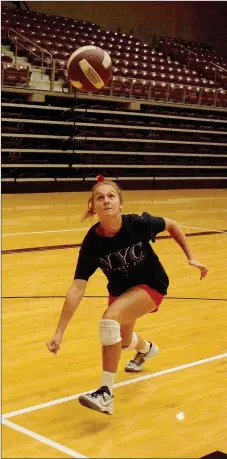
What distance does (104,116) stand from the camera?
49.8ft

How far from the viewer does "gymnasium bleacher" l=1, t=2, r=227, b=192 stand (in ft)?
45.1

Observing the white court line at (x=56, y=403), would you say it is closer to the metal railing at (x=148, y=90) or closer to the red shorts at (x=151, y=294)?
the red shorts at (x=151, y=294)

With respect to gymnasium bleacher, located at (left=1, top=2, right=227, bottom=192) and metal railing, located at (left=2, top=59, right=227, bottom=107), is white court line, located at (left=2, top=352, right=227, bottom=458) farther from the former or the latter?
metal railing, located at (left=2, top=59, right=227, bottom=107)

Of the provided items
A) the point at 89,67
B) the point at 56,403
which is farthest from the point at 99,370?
the point at 89,67

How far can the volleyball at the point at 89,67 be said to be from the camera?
6.27m

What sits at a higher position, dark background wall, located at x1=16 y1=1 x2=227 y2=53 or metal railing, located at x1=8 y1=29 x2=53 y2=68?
dark background wall, located at x1=16 y1=1 x2=227 y2=53

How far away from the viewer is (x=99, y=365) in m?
3.57

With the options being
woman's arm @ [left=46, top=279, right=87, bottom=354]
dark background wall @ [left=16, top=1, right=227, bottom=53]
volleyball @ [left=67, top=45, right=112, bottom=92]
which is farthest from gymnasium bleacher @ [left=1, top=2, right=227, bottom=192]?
woman's arm @ [left=46, top=279, right=87, bottom=354]

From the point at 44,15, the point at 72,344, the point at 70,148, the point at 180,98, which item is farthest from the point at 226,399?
the point at 44,15

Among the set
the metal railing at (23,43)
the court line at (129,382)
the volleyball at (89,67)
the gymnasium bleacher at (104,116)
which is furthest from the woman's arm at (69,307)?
the metal railing at (23,43)

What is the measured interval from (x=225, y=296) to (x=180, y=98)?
11.7m

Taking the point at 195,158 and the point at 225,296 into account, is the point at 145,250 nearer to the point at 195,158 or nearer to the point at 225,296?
the point at 225,296

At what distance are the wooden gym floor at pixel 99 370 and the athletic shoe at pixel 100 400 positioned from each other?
5 centimetres

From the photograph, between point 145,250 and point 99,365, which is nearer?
point 145,250
